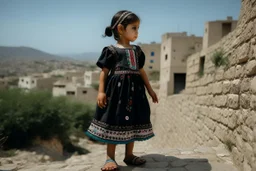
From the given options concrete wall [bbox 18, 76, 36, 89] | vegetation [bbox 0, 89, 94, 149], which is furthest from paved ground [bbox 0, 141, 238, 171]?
concrete wall [bbox 18, 76, 36, 89]


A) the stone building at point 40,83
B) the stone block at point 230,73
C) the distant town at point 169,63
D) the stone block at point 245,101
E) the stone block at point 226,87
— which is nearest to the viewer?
the stone block at point 245,101

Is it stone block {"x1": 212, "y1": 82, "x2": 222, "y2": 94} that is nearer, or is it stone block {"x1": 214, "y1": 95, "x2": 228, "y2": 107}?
stone block {"x1": 214, "y1": 95, "x2": 228, "y2": 107}

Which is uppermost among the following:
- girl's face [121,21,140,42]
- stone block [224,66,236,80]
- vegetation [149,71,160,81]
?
vegetation [149,71,160,81]

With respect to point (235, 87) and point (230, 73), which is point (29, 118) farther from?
point (235, 87)

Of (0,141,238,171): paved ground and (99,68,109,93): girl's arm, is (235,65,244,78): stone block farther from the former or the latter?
(99,68,109,93): girl's arm

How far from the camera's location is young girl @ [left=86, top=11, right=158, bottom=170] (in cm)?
210

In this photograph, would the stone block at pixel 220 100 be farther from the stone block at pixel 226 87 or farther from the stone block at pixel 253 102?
the stone block at pixel 253 102

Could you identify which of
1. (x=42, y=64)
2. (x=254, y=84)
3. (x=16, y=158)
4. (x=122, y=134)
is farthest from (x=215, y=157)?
(x=42, y=64)

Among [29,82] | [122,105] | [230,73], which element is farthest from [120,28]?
[29,82]

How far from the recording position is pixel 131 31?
225 cm

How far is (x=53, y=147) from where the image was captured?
1168 cm

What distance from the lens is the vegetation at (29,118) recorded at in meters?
10.4

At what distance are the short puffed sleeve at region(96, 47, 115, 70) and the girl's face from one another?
0.26 m

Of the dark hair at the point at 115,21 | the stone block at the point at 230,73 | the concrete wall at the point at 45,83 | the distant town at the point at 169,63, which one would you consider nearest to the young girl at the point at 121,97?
the dark hair at the point at 115,21
